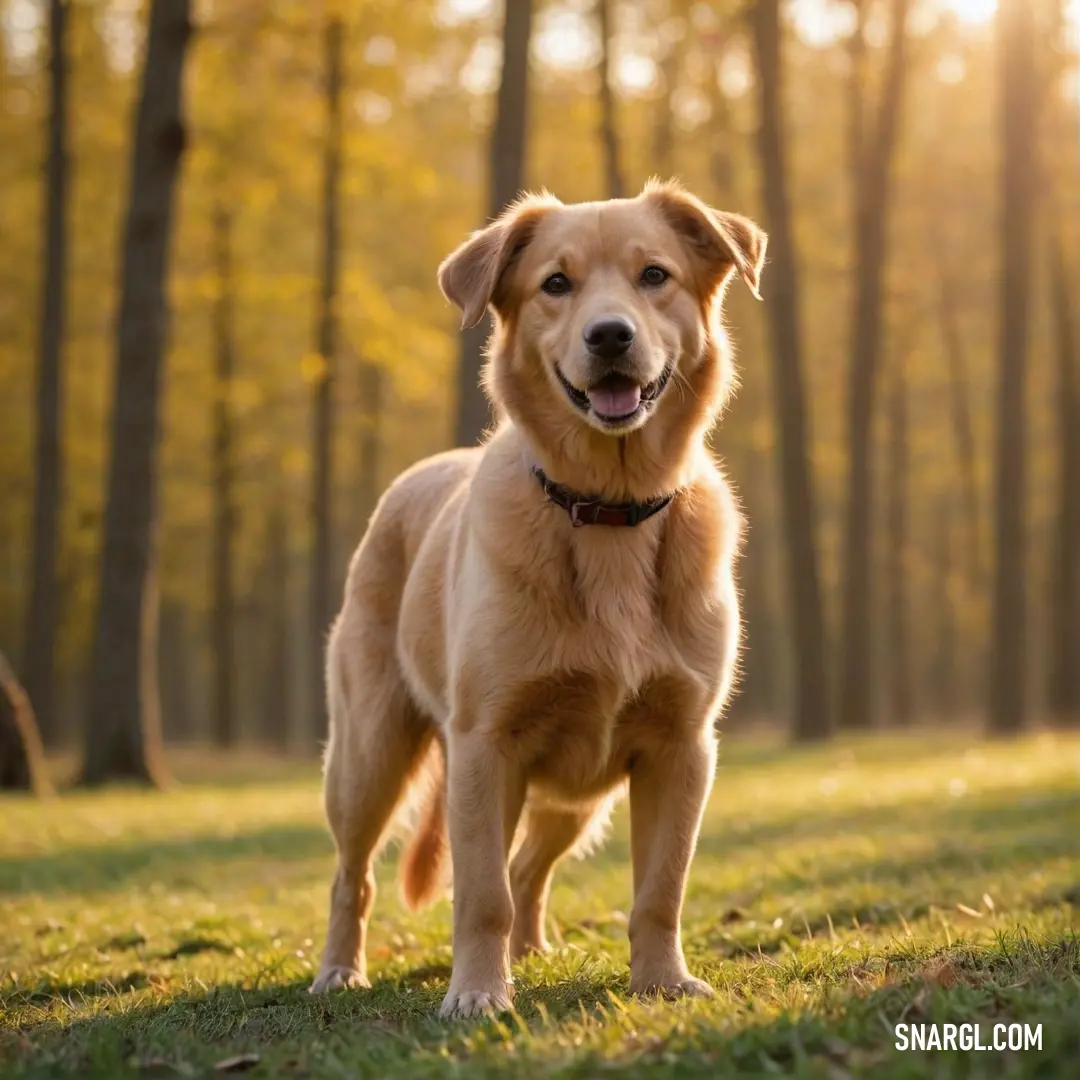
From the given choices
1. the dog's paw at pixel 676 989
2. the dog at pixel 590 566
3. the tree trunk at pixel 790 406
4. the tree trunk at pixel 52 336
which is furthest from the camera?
the tree trunk at pixel 790 406

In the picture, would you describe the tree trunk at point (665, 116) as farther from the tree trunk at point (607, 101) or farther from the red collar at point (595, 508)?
the red collar at point (595, 508)

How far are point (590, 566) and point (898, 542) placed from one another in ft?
76.7

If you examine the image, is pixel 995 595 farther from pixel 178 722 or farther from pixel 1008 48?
pixel 178 722

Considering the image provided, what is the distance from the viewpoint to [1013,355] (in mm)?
17875

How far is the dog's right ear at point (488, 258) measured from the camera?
4.95m

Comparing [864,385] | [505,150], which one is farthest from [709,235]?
[864,385]

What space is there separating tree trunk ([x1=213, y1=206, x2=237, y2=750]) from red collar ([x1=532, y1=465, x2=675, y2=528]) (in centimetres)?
1675

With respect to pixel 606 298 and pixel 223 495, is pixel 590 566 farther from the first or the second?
pixel 223 495

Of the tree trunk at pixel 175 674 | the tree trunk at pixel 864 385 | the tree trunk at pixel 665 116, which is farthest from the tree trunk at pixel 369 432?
the tree trunk at pixel 864 385

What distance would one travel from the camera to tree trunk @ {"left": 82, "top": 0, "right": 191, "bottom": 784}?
13.9 meters

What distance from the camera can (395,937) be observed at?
249 inches

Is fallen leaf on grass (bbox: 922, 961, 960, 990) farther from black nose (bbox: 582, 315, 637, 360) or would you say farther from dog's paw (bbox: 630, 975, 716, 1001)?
black nose (bbox: 582, 315, 637, 360)

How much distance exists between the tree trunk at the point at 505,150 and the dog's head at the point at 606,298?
720 cm

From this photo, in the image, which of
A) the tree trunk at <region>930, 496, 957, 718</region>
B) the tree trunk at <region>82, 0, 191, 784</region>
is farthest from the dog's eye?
the tree trunk at <region>930, 496, 957, 718</region>
